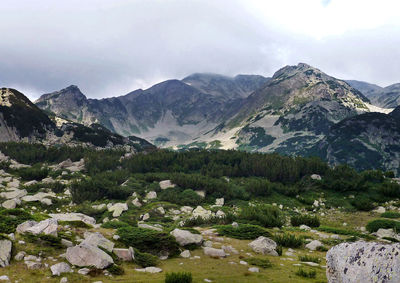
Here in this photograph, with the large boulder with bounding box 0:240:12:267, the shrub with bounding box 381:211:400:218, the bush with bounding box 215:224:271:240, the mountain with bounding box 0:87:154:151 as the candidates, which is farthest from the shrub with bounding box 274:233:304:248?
the mountain with bounding box 0:87:154:151

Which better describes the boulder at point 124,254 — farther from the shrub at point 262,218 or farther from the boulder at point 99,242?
the shrub at point 262,218

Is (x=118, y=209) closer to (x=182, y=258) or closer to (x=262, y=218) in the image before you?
(x=262, y=218)

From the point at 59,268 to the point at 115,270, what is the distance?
2.08 m

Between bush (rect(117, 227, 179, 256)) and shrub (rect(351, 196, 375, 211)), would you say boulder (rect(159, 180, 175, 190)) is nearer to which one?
shrub (rect(351, 196, 375, 211))

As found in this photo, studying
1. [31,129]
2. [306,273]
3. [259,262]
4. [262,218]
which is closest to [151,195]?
[262,218]

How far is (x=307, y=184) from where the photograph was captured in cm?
5281

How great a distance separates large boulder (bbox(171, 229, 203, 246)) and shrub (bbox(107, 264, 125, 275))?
15.5 feet

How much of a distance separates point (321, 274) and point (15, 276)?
1250 cm

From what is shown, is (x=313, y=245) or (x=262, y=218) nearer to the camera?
(x=313, y=245)

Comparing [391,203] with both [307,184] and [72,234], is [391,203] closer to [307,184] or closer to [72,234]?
[307,184]

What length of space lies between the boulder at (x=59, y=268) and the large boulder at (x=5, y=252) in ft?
5.65

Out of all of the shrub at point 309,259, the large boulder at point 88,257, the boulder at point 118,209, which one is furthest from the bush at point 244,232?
the boulder at point 118,209

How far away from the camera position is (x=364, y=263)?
8.37 m

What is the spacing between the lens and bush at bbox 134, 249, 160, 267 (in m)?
12.7
